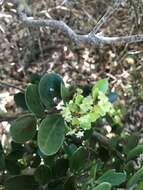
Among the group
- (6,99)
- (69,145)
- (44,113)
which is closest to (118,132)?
(69,145)

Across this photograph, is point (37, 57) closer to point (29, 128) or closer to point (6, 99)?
point (6, 99)

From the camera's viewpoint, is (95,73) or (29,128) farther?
(95,73)

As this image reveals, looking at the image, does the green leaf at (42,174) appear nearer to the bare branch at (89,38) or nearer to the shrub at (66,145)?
the shrub at (66,145)

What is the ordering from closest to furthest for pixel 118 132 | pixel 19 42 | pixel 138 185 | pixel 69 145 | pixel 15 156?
pixel 138 185
pixel 69 145
pixel 15 156
pixel 118 132
pixel 19 42

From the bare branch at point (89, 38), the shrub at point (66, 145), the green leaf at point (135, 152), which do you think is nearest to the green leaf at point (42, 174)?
the shrub at point (66, 145)

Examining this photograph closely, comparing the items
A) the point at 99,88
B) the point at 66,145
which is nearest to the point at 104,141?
the point at 66,145

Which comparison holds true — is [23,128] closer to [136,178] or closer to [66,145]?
[66,145]
